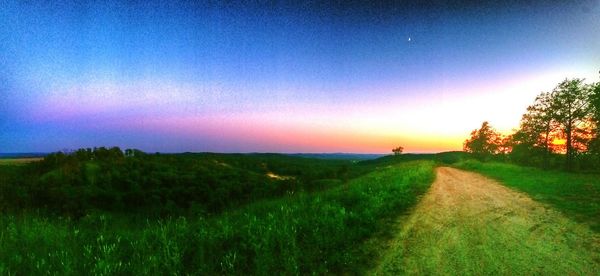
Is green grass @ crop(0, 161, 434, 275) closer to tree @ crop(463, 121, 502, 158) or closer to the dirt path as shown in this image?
the dirt path

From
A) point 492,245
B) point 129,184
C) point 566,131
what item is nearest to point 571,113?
point 566,131

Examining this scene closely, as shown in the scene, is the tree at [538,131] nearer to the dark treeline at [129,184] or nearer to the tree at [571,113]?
the tree at [571,113]

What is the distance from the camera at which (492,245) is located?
20.7ft

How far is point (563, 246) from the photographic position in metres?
6.21

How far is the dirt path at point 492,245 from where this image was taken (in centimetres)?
511

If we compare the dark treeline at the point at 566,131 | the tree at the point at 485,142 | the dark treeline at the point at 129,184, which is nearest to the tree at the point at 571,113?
A: the dark treeline at the point at 566,131

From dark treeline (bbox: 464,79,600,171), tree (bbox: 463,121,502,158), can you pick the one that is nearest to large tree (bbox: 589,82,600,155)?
dark treeline (bbox: 464,79,600,171)

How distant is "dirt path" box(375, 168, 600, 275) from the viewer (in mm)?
5113

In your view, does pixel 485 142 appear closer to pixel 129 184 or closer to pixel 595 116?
pixel 595 116

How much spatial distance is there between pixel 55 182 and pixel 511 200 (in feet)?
259

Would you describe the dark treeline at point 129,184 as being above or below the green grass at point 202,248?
below

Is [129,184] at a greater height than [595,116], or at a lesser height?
lesser

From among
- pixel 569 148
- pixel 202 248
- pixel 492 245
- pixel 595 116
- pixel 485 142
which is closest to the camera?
pixel 202 248

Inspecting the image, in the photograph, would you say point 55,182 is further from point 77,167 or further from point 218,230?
point 218,230
